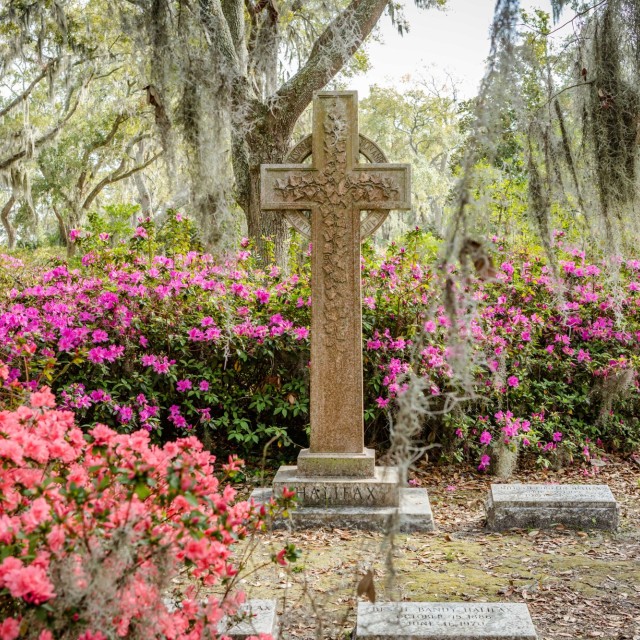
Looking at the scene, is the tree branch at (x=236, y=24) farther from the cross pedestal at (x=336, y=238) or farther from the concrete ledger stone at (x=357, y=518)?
the concrete ledger stone at (x=357, y=518)

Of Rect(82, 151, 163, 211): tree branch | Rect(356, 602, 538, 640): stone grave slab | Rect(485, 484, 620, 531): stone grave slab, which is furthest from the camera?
Rect(82, 151, 163, 211): tree branch

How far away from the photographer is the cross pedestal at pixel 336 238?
5.18 m

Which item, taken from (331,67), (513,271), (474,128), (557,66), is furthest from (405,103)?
(474,128)

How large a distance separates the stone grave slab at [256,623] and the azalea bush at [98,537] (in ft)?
1.66

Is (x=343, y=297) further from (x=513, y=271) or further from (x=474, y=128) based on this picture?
(x=474, y=128)

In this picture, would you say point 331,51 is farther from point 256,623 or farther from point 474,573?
point 256,623

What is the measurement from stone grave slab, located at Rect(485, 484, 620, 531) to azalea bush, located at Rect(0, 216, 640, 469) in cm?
127

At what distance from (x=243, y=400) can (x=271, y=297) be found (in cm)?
97

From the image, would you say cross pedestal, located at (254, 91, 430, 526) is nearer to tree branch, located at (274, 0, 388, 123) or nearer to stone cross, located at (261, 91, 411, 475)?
stone cross, located at (261, 91, 411, 475)

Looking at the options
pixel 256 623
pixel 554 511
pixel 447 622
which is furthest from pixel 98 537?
pixel 554 511

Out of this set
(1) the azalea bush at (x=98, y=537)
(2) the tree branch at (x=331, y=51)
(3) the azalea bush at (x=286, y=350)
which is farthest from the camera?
(2) the tree branch at (x=331, y=51)

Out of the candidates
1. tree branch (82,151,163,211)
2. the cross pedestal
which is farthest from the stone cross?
tree branch (82,151,163,211)

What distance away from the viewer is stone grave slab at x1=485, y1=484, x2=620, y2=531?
15.7 ft

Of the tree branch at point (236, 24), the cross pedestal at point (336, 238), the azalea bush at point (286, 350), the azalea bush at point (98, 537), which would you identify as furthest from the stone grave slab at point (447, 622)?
the tree branch at point (236, 24)
